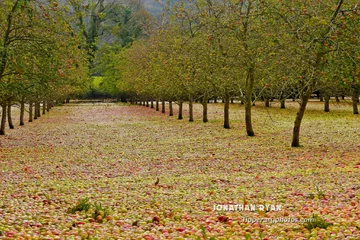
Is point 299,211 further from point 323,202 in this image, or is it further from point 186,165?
point 186,165

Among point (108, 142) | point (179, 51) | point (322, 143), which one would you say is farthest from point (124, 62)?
point (322, 143)

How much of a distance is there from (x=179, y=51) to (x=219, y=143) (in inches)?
582

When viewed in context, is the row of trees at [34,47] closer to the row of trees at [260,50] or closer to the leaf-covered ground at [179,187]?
the leaf-covered ground at [179,187]

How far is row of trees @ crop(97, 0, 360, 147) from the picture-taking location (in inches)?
556

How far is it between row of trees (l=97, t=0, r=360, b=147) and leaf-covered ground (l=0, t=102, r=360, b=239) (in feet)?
10.1

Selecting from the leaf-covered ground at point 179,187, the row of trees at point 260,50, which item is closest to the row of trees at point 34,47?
the leaf-covered ground at point 179,187

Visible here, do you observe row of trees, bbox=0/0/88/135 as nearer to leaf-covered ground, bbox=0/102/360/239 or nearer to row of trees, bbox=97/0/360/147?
leaf-covered ground, bbox=0/102/360/239

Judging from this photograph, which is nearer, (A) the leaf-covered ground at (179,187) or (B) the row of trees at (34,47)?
(A) the leaf-covered ground at (179,187)

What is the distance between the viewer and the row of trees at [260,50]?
46.4 feet

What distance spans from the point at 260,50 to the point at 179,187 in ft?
32.2

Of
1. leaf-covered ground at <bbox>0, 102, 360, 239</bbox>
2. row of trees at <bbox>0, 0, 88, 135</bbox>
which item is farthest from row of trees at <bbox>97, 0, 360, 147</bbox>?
row of trees at <bbox>0, 0, 88, 135</bbox>

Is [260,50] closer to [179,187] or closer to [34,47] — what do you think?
[179,187]

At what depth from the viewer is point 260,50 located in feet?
63.4

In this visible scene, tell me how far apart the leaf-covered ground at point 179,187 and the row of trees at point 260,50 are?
3.08 meters
